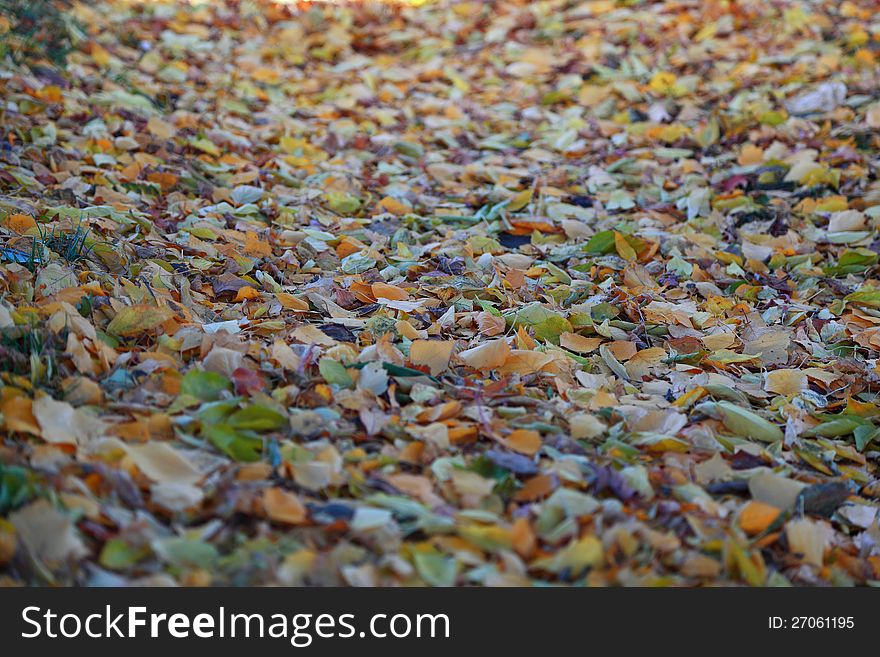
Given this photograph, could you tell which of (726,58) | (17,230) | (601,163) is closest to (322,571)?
(17,230)

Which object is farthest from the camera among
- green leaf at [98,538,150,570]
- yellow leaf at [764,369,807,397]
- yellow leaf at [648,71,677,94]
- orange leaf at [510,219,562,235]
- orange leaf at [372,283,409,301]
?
yellow leaf at [648,71,677,94]

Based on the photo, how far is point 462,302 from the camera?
1.83 metres

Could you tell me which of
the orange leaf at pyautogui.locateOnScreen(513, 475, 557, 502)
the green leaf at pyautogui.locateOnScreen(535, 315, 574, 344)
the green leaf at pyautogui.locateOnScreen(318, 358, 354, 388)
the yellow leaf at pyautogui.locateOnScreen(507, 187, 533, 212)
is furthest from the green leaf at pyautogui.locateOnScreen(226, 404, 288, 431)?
the yellow leaf at pyautogui.locateOnScreen(507, 187, 533, 212)

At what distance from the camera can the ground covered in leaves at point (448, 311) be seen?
1137 mm

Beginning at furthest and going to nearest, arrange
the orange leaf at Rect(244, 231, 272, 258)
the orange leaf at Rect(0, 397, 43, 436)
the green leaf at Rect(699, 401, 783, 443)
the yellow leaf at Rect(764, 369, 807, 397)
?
the orange leaf at Rect(244, 231, 272, 258) → the yellow leaf at Rect(764, 369, 807, 397) → the green leaf at Rect(699, 401, 783, 443) → the orange leaf at Rect(0, 397, 43, 436)

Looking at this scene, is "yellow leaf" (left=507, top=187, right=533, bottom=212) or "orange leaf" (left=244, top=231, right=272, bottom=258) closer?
"orange leaf" (left=244, top=231, right=272, bottom=258)

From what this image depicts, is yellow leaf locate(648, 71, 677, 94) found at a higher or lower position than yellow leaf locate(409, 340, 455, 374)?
higher

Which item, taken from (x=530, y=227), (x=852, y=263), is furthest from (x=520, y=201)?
(x=852, y=263)

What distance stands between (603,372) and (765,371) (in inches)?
13.2

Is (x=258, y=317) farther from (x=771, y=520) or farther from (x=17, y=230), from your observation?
(x=771, y=520)

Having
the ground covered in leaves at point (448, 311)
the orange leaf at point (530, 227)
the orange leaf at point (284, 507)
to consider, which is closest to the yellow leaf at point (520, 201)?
the ground covered in leaves at point (448, 311)

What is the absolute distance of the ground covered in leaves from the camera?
44.8 inches

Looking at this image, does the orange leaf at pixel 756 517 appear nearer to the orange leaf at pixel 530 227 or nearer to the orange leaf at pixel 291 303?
the orange leaf at pixel 291 303

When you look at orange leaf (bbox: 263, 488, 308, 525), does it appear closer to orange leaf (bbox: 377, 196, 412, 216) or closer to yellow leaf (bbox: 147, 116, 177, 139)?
orange leaf (bbox: 377, 196, 412, 216)
